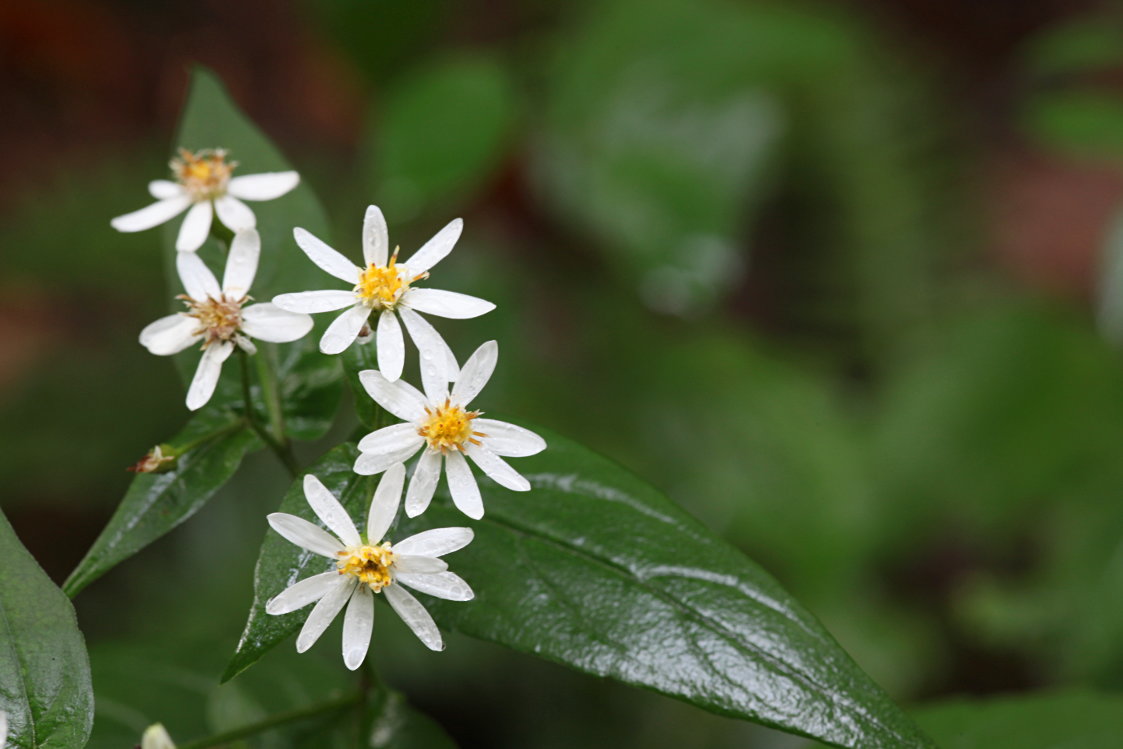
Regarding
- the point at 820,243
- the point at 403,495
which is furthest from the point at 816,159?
the point at 403,495

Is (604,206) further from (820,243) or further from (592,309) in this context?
(820,243)

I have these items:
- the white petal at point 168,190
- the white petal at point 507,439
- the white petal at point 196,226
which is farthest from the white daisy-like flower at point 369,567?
the white petal at point 168,190

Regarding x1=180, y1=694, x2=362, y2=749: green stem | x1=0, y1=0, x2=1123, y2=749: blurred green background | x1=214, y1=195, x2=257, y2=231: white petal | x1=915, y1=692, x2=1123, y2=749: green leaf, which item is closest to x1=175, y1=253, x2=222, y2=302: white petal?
x1=214, y1=195, x2=257, y2=231: white petal

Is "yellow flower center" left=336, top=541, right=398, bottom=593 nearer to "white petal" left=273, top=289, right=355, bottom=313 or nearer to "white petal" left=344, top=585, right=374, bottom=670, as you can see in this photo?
"white petal" left=344, top=585, right=374, bottom=670

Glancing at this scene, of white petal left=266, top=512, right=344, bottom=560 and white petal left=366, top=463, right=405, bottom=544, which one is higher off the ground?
white petal left=366, top=463, right=405, bottom=544

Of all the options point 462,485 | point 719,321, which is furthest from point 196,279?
point 719,321

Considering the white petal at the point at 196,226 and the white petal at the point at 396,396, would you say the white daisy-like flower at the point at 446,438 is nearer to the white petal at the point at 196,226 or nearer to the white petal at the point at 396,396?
the white petal at the point at 396,396
